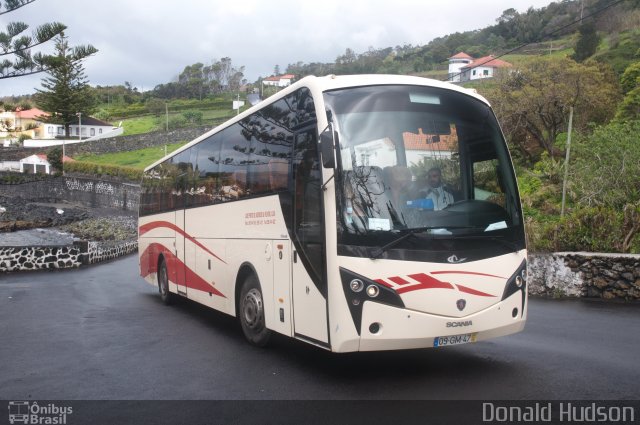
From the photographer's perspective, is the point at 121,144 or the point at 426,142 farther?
the point at 121,144

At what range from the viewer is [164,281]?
13.9 metres

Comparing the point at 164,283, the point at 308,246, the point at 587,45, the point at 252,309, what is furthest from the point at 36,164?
the point at 308,246

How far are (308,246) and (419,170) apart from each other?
4.61 ft

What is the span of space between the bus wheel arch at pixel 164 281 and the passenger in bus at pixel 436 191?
8509 mm

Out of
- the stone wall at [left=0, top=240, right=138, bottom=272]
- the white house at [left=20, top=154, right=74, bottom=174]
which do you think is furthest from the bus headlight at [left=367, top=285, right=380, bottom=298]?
the white house at [left=20, top=154, right=74, bottom=174]

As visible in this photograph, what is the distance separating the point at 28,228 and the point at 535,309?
34.3 metres

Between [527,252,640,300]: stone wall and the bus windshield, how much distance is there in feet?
22.2

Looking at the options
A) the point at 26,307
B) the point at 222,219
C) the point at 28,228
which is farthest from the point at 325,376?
the point at 28,228

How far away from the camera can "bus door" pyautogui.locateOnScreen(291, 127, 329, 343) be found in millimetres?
6422

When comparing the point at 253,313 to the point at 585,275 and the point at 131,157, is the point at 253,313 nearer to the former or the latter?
the point at 585,275

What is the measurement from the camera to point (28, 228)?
38.3 metres

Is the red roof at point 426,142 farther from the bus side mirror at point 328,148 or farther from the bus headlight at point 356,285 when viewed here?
the bus headlight at point 356,285

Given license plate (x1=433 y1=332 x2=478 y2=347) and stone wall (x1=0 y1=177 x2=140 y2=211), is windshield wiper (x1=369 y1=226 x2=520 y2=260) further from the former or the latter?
stone wall (x1=0 y1=177 x2=140 y2=211)

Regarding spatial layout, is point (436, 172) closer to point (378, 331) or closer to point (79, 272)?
point (378, 331)
